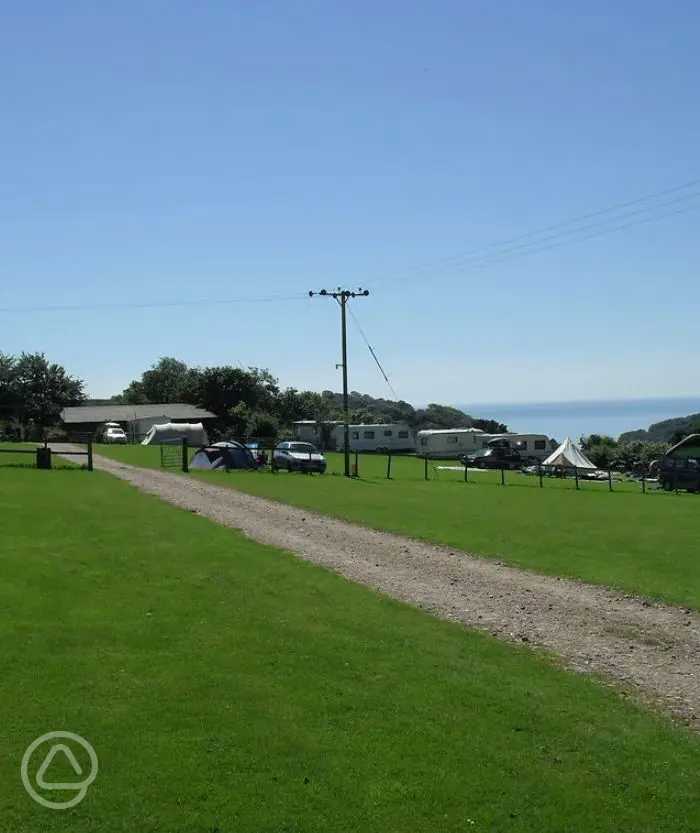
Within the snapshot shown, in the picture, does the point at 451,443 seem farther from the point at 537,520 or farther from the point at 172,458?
the point at 537,520

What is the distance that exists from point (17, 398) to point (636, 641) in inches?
3301

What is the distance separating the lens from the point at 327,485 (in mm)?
35469

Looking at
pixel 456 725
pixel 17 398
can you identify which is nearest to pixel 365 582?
pixel 456 725

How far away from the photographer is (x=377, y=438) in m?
78.0

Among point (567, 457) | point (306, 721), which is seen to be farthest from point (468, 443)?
point (306, 721)

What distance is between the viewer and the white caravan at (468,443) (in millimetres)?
71125

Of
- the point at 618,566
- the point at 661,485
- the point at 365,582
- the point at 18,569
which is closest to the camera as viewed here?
the point at 18,569

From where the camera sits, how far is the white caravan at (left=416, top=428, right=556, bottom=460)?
71.1 m

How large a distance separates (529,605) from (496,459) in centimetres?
4900

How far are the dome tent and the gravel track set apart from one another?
20273 millimetres

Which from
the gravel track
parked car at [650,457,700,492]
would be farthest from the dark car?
the gravel track

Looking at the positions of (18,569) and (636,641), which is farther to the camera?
(18,569)

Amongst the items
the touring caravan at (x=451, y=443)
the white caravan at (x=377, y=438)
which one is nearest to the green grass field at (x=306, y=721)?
the touring caravan at (x=451, y=443)

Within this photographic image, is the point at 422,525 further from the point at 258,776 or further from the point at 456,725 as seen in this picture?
the point at 258,776
